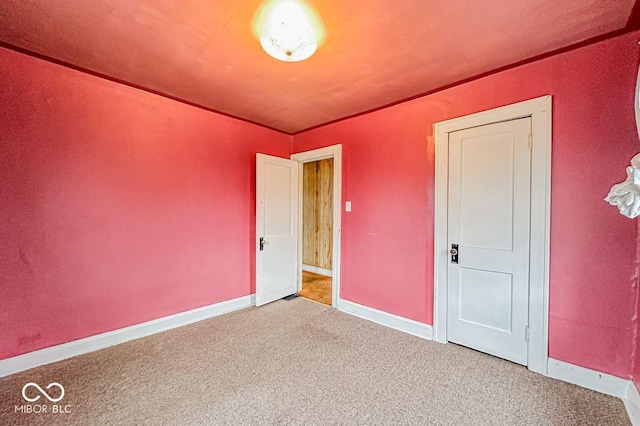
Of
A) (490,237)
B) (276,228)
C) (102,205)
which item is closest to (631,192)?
(490,237)

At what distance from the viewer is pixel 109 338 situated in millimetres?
2273

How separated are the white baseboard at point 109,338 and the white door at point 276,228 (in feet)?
1.49

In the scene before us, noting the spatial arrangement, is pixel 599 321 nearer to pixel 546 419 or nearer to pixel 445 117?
pixel 546 419

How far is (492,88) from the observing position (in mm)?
2139

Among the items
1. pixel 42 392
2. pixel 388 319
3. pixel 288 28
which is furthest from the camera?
pixel 388 319

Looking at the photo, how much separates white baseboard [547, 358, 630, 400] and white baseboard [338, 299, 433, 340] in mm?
884

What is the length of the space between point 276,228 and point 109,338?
1961 mm

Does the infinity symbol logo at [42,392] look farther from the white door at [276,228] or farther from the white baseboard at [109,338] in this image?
the white door at [276,228]

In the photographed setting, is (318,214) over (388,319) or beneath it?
over

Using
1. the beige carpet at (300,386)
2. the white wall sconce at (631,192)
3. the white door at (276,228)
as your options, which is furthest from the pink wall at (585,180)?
the white door at (276,228)

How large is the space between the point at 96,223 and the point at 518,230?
3.50 m

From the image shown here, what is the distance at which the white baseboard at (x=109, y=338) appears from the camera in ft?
6.24

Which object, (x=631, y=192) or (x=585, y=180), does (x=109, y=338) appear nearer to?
(x=631, y=192)

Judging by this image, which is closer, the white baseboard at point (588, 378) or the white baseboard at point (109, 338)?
the white baseboard at point (588, 378)
